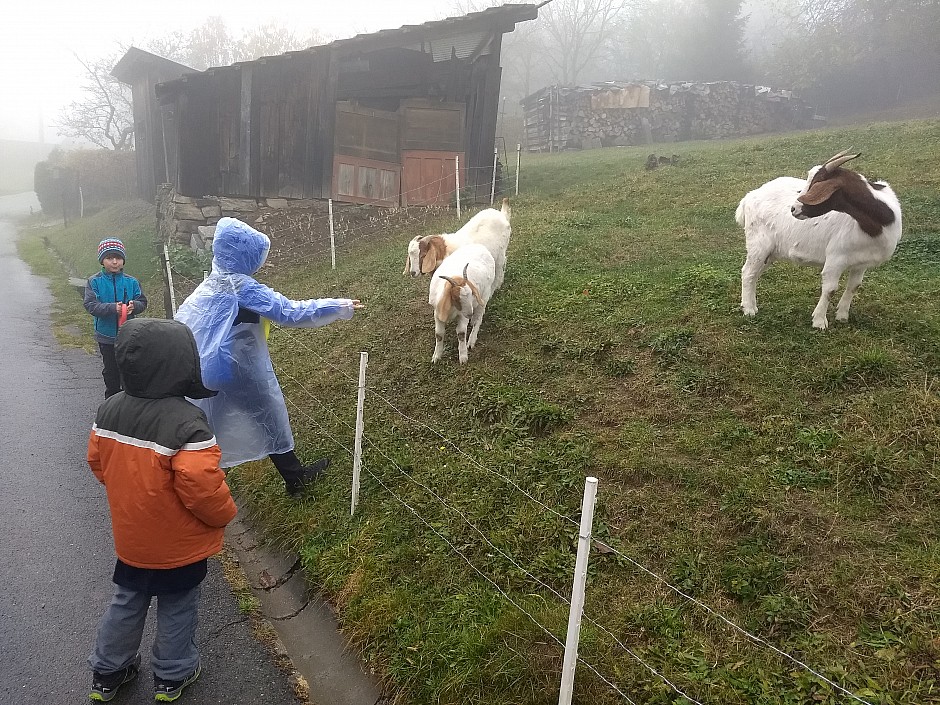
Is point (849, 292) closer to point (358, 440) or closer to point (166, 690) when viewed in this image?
point (358, 440)

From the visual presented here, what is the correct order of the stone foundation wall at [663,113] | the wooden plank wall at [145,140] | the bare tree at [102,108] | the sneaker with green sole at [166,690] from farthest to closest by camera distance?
the bare tree at [102,108] → the stone foundation wall at [663,113] → the wooden plank wall at [145,140] → the sneaker with green sole at [166,690]

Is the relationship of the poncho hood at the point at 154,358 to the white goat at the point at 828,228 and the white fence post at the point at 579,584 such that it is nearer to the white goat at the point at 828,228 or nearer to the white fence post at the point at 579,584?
the white fence post at the point at 579,584

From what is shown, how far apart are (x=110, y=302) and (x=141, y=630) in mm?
3974

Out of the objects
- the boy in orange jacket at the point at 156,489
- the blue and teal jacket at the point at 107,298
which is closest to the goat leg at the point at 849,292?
the boy in orange jacket at the point at 156,489

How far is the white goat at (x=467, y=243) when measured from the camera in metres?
7.03

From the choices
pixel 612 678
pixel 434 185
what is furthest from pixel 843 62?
pixel 612 678

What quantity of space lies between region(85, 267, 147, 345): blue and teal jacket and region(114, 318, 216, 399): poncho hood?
358 centimetres

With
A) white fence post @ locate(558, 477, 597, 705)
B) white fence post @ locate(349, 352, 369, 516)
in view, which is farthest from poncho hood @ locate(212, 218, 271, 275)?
white fence post @ locate(558, 477, 597, 705)

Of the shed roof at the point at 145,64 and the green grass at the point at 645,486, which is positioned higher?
the shed roof at the point at 145,64

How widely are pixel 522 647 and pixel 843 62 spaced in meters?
33.7

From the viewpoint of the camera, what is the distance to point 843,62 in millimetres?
28125

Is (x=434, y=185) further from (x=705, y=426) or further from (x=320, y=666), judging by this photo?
(x=320, y=666)

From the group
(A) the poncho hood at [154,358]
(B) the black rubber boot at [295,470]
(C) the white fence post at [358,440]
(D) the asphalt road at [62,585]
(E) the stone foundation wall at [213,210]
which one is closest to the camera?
(A) the poncho hood at [154,358]

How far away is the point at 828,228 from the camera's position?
5316mm
